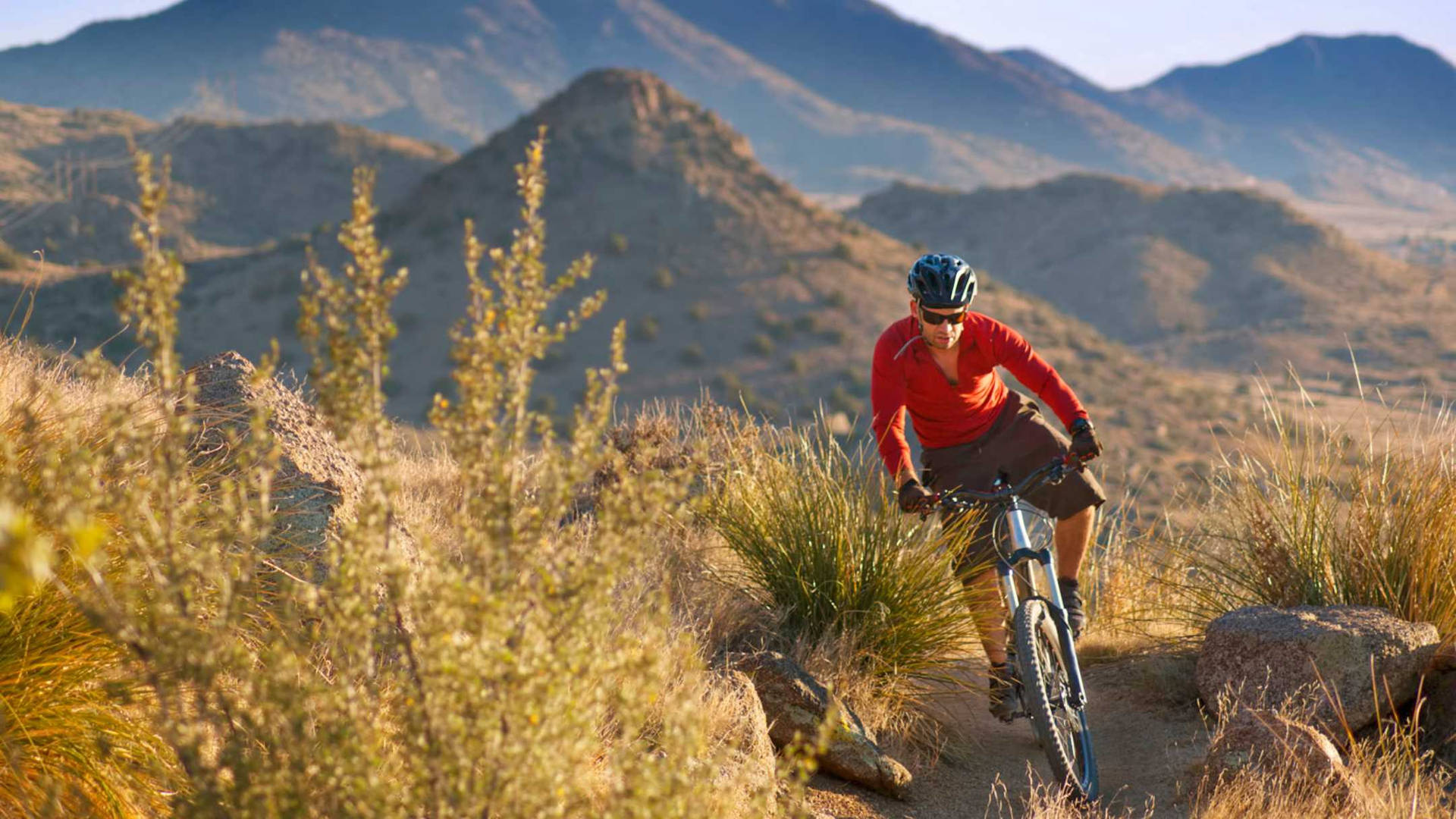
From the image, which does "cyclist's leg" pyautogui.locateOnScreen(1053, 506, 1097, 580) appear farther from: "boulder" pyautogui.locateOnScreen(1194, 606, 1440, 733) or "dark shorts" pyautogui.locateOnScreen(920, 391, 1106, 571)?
"boulder" pyautogui.locateOnScreen(1194, 606, 1440, 733)

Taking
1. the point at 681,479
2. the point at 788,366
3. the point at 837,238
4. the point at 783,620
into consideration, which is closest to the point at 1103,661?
the point at 783,620

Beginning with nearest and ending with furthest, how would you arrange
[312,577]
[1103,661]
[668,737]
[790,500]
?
[668,737], [312,577], [790,500], [1103,661]

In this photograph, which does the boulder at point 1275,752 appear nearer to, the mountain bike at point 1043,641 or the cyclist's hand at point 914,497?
the mountain bike at point 1043,641

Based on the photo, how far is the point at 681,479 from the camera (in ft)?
8.56

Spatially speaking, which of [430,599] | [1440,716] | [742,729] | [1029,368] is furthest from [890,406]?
[430,599]

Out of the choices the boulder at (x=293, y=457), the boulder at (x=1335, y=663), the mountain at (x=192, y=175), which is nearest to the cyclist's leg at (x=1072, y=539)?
the boulder at (x=1335, y=663)

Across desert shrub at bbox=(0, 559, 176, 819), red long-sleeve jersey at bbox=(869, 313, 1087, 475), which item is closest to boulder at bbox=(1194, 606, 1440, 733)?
red long-sleeve jersey at bbox=(869, 313, 1087, 475)

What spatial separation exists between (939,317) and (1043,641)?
1321mm

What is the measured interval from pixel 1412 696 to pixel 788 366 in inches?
1541

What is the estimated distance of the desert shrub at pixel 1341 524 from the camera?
15.0 feet

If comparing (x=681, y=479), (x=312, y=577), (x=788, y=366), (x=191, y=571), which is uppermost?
(x=681, y=479)

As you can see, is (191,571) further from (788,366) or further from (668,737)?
(788,366)

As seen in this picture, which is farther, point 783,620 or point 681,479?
point 783,620

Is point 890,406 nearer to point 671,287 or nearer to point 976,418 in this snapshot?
point 976,418
